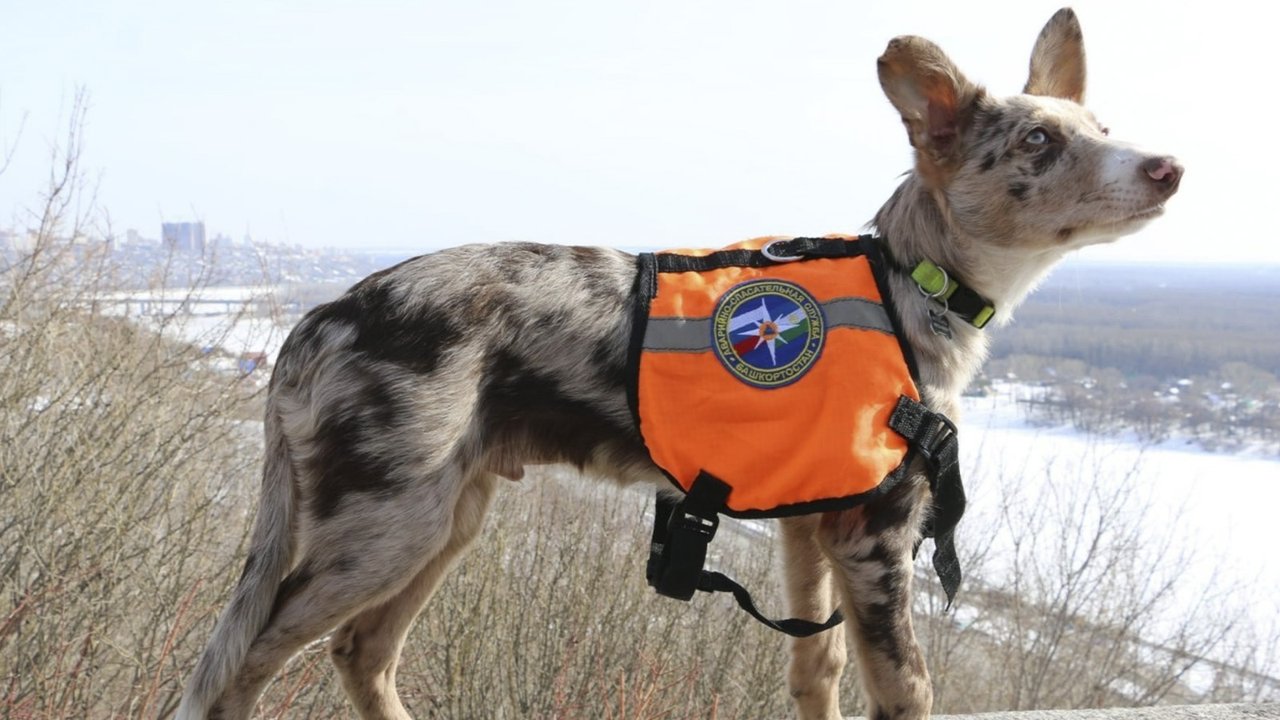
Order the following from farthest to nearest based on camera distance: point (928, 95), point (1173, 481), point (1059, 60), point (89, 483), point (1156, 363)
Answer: point (1156, 363)
point (1173, 481)
point (89, 483)
point (1059, 60)
point (928, 95)

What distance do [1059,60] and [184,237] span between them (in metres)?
13.7

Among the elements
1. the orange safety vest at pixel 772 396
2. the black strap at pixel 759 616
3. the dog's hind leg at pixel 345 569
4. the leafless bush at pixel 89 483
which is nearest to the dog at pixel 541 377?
the dog's hind leg at pixel 345 569

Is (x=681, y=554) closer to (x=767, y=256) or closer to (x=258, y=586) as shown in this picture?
(x=767, y=256)

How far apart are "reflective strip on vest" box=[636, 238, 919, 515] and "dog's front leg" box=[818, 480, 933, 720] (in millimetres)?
194

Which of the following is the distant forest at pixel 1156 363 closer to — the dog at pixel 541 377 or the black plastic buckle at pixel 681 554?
the dog at pixel 541 377

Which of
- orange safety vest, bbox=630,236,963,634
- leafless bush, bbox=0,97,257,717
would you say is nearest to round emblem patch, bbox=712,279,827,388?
orange safety vest, bbox=630,236,963,634

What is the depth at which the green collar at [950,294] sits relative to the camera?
389 cm

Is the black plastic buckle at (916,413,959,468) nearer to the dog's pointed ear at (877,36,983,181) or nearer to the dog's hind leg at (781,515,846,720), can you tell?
the dog's hind leg at (781,515,846,720)

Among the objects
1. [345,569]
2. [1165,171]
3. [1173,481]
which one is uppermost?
[1165,171]

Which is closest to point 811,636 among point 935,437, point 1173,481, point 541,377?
point 935,437

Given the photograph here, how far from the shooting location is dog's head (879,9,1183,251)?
12.2 feet

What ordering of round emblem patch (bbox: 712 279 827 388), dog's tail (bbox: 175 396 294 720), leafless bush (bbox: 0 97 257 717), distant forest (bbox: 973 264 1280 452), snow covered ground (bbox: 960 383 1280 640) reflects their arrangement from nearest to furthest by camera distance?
1. dog's tail (bbox: 175 396 294 720)
2. round emblem patch (bbox: 712 279 827 388)
3. leafless bush (bbox: 0 97 257 717)
4. snow covered ground (bbox: 960 383 1280 640)
5. distant forest (bbox: 973 264 1280 452)

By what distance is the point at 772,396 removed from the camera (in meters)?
3.67

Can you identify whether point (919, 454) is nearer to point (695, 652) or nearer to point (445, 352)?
point (445, 352)
